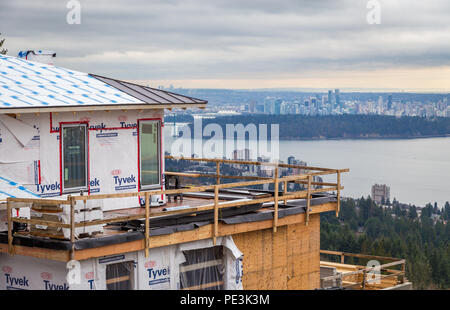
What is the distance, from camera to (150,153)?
1762 centimetres

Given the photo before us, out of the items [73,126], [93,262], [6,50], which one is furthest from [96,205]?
[6,50]

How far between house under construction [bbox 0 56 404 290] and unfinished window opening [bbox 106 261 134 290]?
0.02 metres

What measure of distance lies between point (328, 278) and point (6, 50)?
112 ft

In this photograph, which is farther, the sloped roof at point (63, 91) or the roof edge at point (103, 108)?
the sloped roof at point (63, 91)

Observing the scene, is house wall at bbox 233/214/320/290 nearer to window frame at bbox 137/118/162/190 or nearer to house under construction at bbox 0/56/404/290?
house under construction at bbox 0/56/404/290

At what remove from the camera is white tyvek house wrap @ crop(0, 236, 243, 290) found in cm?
1337

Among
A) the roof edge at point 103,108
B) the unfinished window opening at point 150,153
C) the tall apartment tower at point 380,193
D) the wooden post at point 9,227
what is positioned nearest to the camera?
the wooden post at point 9,227

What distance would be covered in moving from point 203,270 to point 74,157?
403 cm

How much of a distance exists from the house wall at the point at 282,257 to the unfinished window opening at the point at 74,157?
12.9 ft

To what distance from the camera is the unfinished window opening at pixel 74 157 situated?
15.8 meters

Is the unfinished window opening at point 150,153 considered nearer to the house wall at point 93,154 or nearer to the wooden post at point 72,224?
the house wall at point 93,154

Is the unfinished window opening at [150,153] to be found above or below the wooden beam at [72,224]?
above

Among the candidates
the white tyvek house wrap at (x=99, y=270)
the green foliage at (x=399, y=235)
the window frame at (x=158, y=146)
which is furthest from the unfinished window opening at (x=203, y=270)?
the green foliage at (x=399, y=235)
